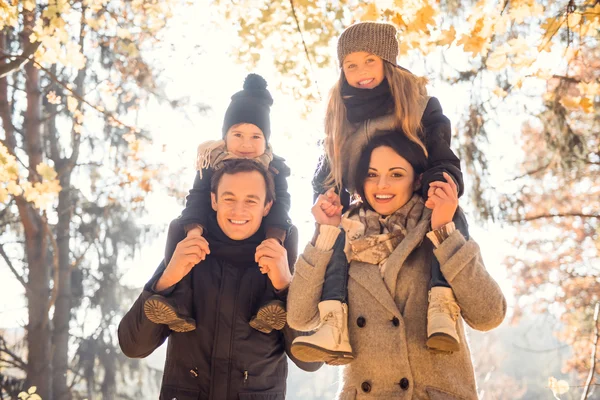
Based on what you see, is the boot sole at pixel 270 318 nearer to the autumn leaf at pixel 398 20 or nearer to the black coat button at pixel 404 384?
the black coat button at pixel 404 384

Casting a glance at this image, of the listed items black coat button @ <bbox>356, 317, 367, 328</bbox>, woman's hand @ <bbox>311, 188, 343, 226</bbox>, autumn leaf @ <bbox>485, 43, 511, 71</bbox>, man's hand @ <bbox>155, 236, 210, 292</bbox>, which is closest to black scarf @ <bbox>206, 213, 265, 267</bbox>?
man's hand @ <bbox>155, 236, 210, 292</bbox>

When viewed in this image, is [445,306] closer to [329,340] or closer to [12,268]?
[329,340]

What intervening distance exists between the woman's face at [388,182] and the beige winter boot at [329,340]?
0.42 metres

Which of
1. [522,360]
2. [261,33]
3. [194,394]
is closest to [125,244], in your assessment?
[261,33]

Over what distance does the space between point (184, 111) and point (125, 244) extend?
2901 millimetres

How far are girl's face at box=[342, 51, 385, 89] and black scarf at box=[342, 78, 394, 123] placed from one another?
2cm

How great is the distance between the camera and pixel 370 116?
8.70ft

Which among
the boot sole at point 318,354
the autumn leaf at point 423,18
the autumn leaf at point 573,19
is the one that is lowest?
the boot sole at point 318,354

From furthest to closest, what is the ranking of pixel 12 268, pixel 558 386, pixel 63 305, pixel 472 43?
pixel 63 305
pixel 12 268
pixel 558 386
pixel 472 43

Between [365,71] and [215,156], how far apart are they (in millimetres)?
796

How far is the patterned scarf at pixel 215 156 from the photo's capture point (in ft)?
9.70

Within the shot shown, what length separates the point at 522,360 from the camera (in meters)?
32.6

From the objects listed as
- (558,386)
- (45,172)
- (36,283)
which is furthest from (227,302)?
(36,283)

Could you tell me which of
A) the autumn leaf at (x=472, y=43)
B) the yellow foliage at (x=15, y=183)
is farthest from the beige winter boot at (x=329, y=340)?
the yellow foliage at (x=15, y=183)
